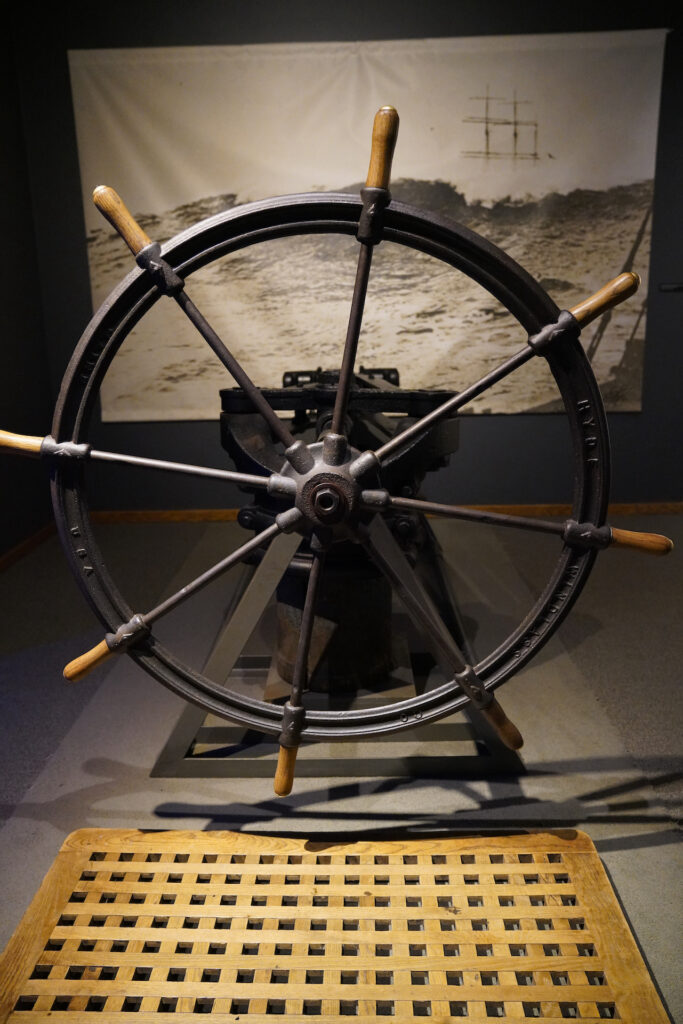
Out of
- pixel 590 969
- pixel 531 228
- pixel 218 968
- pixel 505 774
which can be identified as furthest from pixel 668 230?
pixel 218 968

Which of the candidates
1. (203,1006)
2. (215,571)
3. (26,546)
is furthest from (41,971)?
(26,546)

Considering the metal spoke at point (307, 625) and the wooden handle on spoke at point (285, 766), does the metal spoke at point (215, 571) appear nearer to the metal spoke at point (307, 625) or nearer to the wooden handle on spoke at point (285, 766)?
the metal spoke at point (307, 625)

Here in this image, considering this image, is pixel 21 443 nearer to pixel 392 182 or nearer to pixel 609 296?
pixel 609 296

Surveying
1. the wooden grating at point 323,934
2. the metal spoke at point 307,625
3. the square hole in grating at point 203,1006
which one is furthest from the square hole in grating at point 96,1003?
the metal spoke at point 307,625

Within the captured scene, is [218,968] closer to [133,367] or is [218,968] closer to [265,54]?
[133,367]

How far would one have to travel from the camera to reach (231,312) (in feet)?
11.8

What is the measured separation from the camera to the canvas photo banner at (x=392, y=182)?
132 inches

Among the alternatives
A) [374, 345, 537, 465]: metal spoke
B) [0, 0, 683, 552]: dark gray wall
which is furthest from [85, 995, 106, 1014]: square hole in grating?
[0, 0, 683, 552]: dark gray wall

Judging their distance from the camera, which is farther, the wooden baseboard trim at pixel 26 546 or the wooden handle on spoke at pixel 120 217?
the wooden baseboard trim at pixel 26 546

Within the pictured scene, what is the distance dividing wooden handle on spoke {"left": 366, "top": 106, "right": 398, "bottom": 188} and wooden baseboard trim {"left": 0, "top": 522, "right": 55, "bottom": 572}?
2624mm

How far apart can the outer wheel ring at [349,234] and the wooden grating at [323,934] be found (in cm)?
29

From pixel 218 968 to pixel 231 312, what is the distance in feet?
9.69

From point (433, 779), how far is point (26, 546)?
242cm

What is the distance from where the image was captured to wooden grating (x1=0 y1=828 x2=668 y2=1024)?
3.71ft
